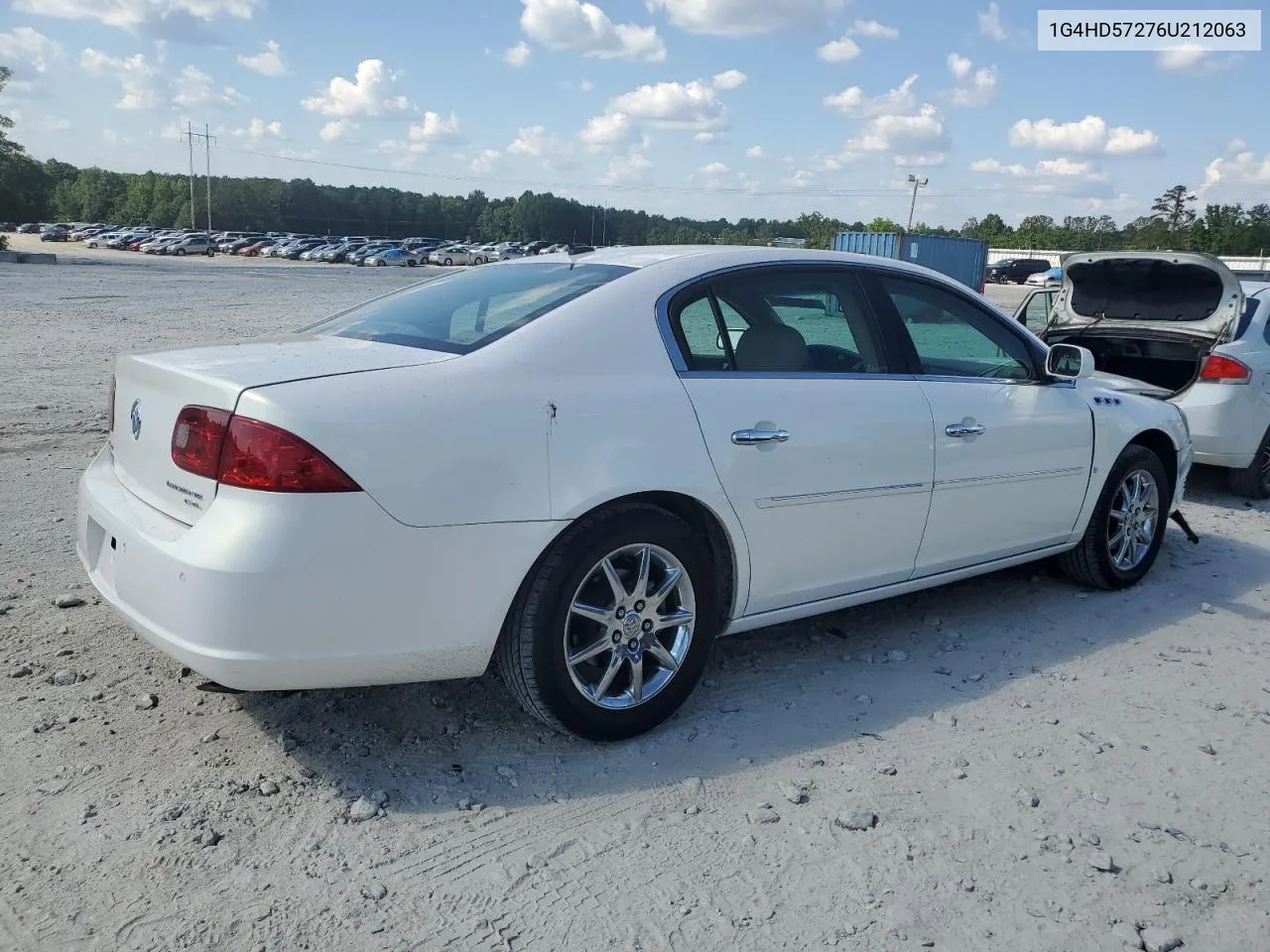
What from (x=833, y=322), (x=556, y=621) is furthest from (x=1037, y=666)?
(x=556, y=621)

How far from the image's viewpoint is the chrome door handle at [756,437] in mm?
3578

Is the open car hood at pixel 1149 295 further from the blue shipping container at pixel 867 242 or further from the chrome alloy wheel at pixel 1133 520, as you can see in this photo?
the blue shipping container at pixel 867 242

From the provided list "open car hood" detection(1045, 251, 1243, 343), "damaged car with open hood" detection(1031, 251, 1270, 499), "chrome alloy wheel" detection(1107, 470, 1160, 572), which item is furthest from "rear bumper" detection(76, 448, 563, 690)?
"open car hood" detection(1045, 251, 1243, 343)

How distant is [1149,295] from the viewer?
7.98 metres

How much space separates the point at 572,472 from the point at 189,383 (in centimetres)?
115

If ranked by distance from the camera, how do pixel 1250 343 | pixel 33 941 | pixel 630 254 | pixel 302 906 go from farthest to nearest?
1. pixel 1250 343
2. pixel 630 254
3. pixel 302 906
4. pixel 33 941

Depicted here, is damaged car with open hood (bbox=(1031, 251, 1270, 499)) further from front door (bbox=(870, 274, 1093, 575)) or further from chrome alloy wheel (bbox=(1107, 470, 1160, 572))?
front door (bbox=(870, 274, 1093, 575))

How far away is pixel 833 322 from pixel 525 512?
5.81 ft

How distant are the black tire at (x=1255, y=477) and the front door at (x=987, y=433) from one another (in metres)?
3.42

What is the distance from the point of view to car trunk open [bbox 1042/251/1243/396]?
24.6ft

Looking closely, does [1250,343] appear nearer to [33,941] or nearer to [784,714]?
[784,714]

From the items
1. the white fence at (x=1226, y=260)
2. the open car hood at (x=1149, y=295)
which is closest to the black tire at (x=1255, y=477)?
the open car hood at (x=1149, y=295)

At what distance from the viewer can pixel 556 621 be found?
10.6 ft

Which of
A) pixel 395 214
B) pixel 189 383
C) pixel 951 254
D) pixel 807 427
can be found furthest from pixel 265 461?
pixel 395 214
